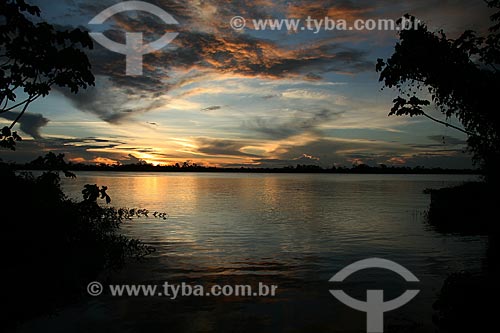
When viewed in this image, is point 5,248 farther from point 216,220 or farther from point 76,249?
point 216,220

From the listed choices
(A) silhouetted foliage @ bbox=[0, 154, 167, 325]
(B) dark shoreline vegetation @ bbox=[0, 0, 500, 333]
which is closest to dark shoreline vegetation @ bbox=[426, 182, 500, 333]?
(B) dark shoreline vegetation @ bbox=[0, 0, 500, 333]

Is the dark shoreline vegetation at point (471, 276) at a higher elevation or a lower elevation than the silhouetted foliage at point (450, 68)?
lower

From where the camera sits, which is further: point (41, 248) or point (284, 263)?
point (284, 263)

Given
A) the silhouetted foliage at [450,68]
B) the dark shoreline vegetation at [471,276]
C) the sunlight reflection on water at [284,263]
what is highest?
the silhouetted foliage at [450,68]

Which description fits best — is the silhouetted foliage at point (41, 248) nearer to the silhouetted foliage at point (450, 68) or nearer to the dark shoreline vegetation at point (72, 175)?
the dark shoreline vegetation at point (72, 175)

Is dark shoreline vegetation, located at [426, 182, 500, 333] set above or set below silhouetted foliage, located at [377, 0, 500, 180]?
below

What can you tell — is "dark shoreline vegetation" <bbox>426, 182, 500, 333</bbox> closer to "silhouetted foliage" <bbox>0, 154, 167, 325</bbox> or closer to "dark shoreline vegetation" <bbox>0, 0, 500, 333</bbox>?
"dark shoreline vegetation" <bbox>0, 0, 500, 333</bbox>

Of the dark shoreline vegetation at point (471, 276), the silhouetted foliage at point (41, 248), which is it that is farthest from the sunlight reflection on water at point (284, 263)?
the silhouetted foliage at point (41, 248)

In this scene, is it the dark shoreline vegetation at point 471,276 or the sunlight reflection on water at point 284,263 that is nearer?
the dark shoreline vegetation at point 471,276

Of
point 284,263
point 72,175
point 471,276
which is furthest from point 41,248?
point 471,276

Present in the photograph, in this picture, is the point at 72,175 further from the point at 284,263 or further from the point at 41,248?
the point at 284,263

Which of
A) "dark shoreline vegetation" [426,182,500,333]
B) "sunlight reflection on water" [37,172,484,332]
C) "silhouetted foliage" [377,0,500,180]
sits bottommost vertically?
"sunlight reflection on water" [37,172,484,332]

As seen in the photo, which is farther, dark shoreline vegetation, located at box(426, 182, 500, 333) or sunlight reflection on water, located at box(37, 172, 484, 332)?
sunlight reflection on water, located at box(37, 172, 484, 332)

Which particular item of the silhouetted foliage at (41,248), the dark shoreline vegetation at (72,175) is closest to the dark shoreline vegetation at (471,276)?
the dark shoreline vegetation at (72,175)
